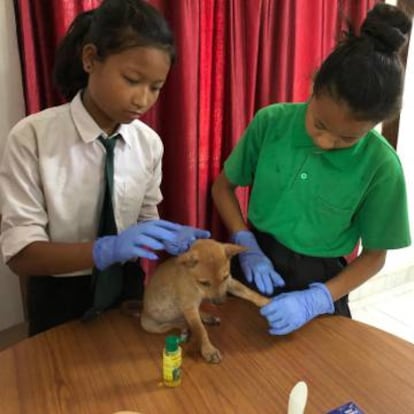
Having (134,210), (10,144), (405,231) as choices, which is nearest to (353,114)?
A: (405,231)

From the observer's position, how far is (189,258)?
40.8 inches

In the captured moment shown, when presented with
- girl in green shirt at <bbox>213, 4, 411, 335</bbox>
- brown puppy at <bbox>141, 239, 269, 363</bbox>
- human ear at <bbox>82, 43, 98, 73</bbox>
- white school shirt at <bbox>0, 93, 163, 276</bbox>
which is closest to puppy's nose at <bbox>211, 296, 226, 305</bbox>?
brown puppy at <bbox>141, 239, 269, 363</bbox>

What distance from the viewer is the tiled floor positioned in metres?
2.41

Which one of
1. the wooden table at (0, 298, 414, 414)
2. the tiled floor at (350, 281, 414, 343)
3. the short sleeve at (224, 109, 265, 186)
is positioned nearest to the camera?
the wooden table at (0, 298, 414, 414)

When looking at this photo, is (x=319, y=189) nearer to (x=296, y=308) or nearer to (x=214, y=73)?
(x=296, y=308)

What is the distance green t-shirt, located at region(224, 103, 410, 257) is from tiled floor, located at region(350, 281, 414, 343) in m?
1.39

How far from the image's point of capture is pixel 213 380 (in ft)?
3.04

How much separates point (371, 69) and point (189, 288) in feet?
2.16

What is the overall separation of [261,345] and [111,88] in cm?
70

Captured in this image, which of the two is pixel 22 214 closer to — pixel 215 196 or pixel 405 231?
pixel 215 196

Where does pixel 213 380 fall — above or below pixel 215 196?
below

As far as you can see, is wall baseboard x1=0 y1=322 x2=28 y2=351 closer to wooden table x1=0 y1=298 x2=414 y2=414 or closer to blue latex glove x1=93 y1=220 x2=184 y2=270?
wooden table x1=0 y1=298 x2=414 y2=414

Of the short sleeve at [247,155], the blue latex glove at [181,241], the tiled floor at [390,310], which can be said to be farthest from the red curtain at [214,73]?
the tiled floor at [390,310]

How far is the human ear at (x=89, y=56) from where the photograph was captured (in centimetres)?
101
